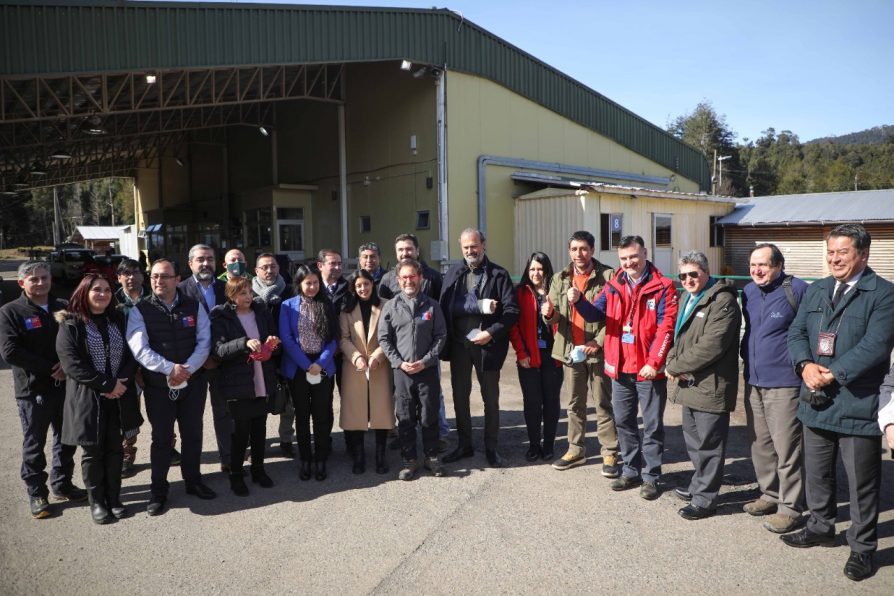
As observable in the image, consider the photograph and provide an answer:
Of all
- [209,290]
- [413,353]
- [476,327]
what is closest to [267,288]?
[209,290]

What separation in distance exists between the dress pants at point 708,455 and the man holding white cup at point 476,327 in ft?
5.66

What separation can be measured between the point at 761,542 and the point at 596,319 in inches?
80.0

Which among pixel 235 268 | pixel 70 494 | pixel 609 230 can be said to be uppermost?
pixel 609 230

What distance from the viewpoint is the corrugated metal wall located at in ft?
55.9

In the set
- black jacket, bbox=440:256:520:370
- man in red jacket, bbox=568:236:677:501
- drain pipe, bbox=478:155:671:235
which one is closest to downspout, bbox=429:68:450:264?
drain pipe, bbox=478:155:671:235

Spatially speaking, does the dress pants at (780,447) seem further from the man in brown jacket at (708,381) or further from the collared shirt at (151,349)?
the collared shirt at (151,349)

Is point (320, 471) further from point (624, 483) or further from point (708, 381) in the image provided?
point (708, 381)

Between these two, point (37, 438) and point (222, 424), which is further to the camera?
point (222, 424)

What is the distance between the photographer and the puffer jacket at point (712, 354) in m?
4.27

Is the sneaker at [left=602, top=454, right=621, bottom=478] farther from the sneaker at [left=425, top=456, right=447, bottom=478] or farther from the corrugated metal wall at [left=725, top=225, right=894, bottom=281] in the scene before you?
the corrugated metal wall at [left=725, top=225, right=894, bottom=281]

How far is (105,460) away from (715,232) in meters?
18.9

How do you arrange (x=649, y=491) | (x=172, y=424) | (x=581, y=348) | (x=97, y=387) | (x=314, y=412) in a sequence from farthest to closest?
(x=314, y=412) → (x=581, y=348) → (x=172, y=424) → (x=649, y=491) → (x=97, y=387)

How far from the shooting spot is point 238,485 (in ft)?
15.6

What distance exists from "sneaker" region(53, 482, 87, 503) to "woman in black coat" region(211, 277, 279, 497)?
3.88 ft
